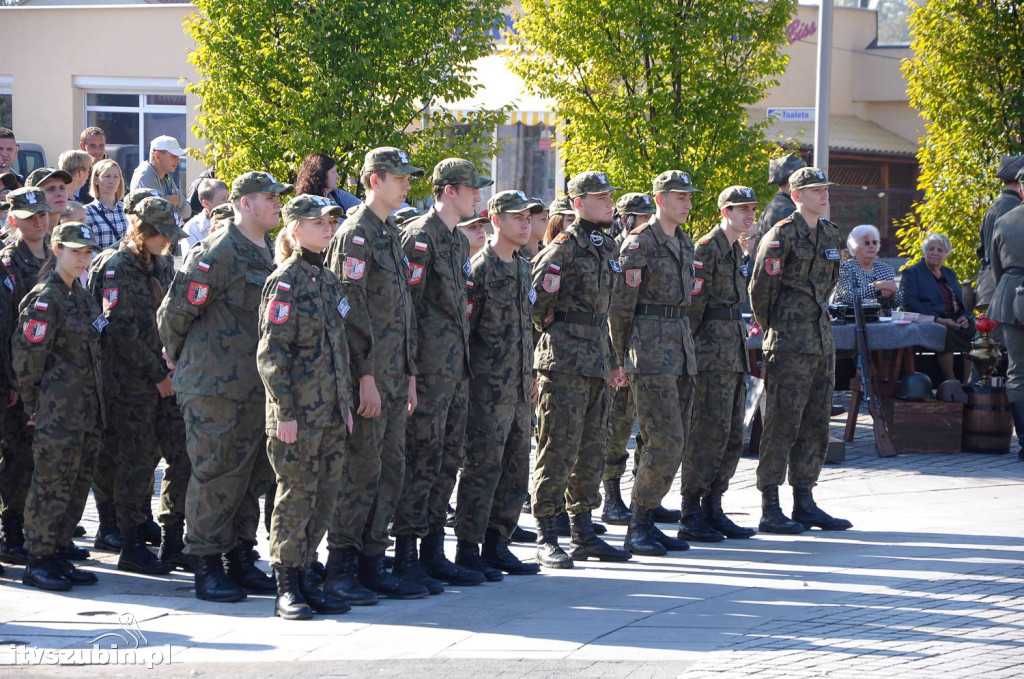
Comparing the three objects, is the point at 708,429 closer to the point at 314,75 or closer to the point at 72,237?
the point at 72,237

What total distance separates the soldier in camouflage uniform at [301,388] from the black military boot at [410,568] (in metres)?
0.73

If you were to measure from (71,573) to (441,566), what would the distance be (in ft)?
6.60

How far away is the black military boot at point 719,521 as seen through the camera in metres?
9.68

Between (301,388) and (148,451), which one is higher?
(301,388)

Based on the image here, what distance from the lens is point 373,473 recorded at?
755 cm

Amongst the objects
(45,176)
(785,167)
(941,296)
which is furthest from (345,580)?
(941,296)

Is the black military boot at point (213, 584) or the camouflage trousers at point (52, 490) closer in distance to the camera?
the black military boot at point (213, 584)

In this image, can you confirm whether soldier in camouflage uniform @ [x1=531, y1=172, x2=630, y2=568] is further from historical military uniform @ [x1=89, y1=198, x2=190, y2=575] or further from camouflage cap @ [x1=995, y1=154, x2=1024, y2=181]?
camouflage cap @ [x1=995, y1=154, x2=1024, y2=181]

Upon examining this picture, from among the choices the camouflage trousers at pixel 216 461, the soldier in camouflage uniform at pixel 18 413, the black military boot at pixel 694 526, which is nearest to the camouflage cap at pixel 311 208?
the camouflage trousers at pixel 216 461

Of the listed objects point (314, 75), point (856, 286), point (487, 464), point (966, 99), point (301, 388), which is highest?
point (966, 99)

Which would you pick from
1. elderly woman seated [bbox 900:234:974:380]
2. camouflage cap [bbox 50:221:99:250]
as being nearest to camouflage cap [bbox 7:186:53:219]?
camouflage cap [bbox 50:221:99:250]

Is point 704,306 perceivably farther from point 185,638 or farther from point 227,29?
point 227,29

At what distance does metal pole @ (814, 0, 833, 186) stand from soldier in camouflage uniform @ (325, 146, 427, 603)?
36.4 ft

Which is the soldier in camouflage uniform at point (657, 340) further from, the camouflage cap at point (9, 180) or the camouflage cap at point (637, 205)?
the camouflage cap at point (9, 180)
